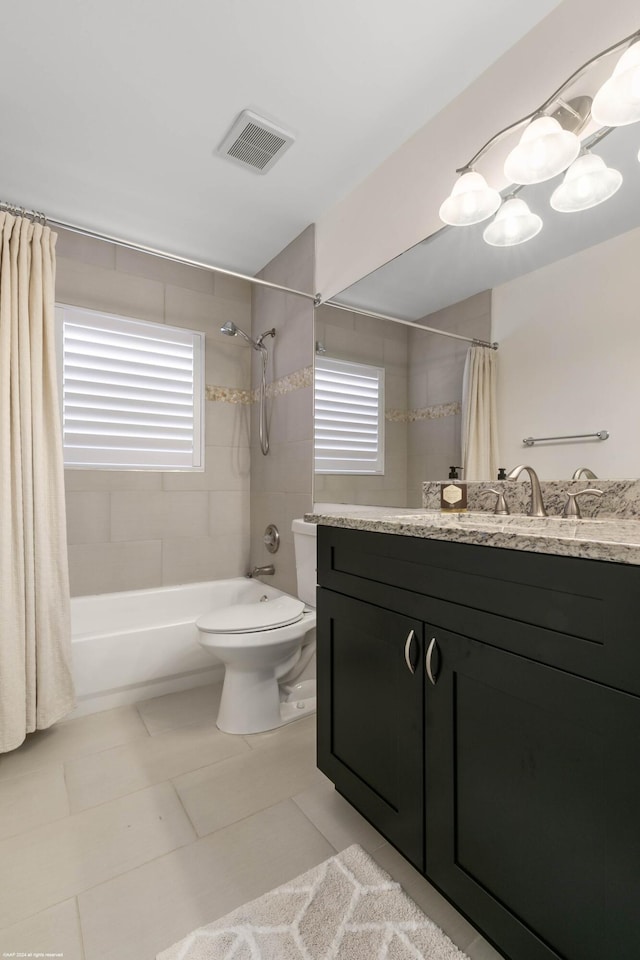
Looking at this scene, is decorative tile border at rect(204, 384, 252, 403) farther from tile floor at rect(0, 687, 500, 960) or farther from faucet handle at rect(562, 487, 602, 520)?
→ faucet handle at rect(562, 487, 602, 520)

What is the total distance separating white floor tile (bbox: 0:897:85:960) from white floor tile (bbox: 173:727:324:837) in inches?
14.1

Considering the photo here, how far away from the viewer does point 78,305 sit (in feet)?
8.12

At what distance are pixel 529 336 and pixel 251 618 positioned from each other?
1474 mm

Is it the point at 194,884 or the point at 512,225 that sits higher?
the point at 512,225

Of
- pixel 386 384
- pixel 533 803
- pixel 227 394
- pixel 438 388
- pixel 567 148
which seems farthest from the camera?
pixel 227 394

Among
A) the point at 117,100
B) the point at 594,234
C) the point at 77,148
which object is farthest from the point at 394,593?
the point at 77,148

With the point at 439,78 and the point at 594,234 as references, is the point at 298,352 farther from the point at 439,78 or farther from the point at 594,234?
the point at 594,234

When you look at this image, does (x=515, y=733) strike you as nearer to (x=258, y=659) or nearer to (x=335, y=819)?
(x=335, y=819)

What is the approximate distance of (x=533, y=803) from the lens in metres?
0.81

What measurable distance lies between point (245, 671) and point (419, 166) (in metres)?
2.15

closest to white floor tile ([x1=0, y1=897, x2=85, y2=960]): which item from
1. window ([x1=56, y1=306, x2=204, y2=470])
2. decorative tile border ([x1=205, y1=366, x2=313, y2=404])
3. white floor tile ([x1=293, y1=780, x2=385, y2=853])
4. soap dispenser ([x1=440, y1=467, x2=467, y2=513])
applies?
white floor tile ([x1=293, y1=780, x2=385, y2=853])

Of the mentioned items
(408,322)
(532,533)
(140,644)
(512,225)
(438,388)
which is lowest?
(140,644)

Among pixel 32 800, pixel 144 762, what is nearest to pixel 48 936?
pixel 32 800

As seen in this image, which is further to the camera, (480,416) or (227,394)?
(227,394)
